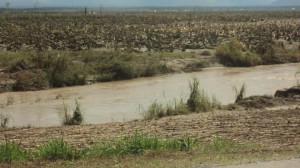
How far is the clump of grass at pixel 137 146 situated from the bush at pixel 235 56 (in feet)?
82.9

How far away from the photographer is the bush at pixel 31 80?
27.1 metres

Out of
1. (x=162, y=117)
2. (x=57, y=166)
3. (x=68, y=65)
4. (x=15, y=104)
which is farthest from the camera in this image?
(x=68, y=65)

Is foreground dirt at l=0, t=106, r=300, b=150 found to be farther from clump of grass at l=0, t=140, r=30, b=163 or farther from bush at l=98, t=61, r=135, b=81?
bush at l=98, t=61, r=135, b=81

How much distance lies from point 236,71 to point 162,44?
11169 millimetres

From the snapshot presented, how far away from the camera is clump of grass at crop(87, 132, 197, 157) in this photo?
11375 millimetres

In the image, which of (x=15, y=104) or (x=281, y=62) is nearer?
(x=15, y=104)

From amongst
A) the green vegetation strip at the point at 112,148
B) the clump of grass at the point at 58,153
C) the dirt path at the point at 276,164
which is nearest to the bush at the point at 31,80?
the green vegetation strip at the point at 112,148

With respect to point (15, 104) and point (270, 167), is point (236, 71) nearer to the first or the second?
point (15, 104)

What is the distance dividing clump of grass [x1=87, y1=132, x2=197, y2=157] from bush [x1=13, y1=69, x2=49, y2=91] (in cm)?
1582

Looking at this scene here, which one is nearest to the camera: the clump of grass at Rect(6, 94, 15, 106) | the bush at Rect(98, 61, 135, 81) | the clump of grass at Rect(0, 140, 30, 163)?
the clump of grass at Rect(0, 140, 30, 163)

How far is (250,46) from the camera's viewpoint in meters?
42.1

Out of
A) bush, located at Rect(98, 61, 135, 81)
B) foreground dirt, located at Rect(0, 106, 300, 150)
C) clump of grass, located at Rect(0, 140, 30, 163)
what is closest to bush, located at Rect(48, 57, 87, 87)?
bush, located at Rect(98, 61, 135, 81)

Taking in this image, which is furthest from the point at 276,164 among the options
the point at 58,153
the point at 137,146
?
the point at 58,153

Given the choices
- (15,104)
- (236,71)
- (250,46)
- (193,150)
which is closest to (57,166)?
(193,150)
